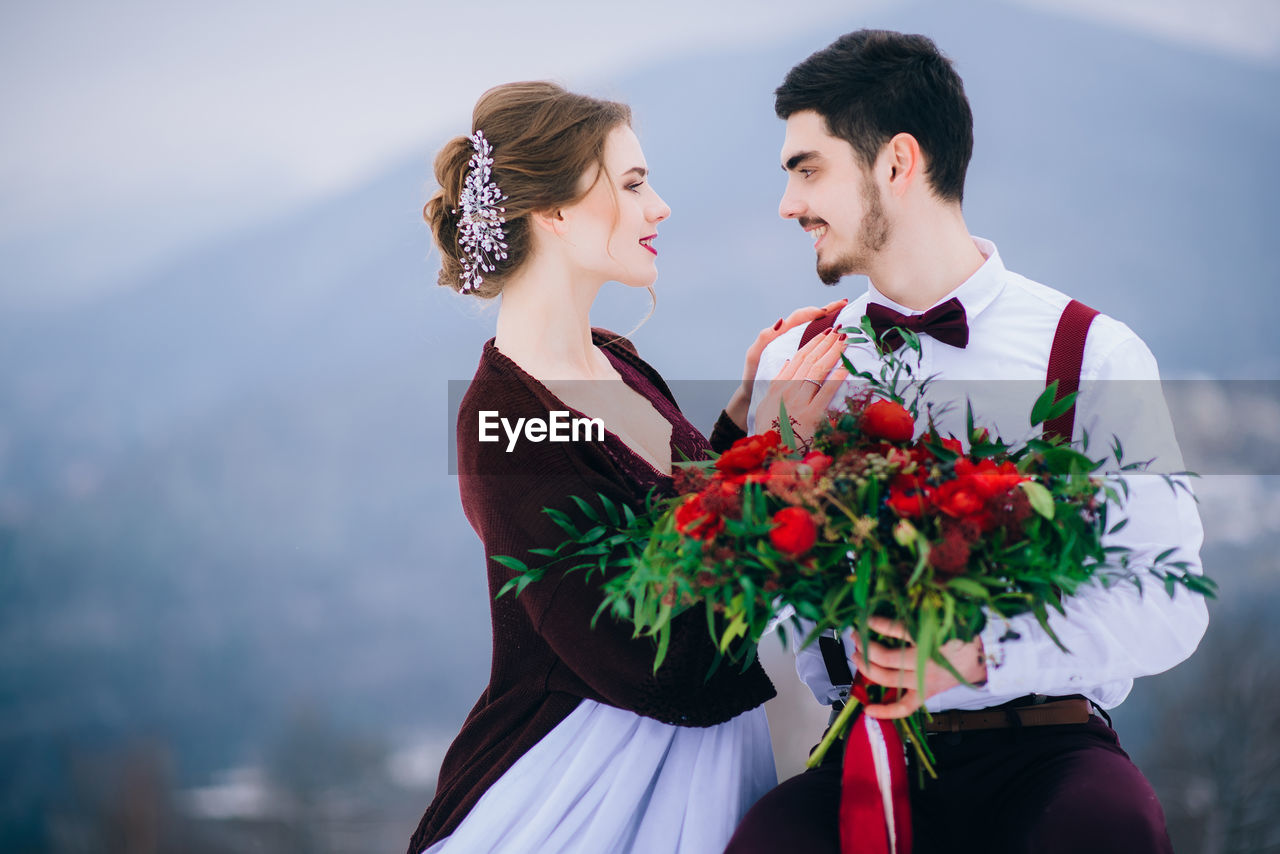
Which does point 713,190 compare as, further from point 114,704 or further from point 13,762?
point 13,762

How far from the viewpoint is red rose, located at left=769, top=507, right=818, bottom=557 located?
1486mm

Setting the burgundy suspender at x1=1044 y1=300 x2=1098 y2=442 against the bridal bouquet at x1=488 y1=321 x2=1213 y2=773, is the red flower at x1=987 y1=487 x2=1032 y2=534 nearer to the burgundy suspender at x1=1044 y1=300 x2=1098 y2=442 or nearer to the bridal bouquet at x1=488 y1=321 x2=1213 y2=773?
the bridal bouquet at x1=488 y1=321 x2=1213 y2=773

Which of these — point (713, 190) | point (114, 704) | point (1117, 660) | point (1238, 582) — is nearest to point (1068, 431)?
point (1117, 660)

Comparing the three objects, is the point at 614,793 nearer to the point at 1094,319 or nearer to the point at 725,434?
the point at 725,434

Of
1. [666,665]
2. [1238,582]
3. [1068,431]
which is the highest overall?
[1068,431]

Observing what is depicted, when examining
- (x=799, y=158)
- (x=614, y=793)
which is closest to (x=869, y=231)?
(x=799, y=158)

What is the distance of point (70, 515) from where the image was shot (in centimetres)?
434

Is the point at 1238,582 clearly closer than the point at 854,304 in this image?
No

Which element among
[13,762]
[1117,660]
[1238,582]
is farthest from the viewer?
[13,762]

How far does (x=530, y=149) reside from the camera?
2250mm

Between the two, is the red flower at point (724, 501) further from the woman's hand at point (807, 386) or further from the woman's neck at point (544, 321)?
the woman's neck at point (544, 321)

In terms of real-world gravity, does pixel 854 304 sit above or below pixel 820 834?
above

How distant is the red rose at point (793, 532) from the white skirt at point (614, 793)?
694 mm

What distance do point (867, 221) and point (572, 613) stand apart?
105cm
